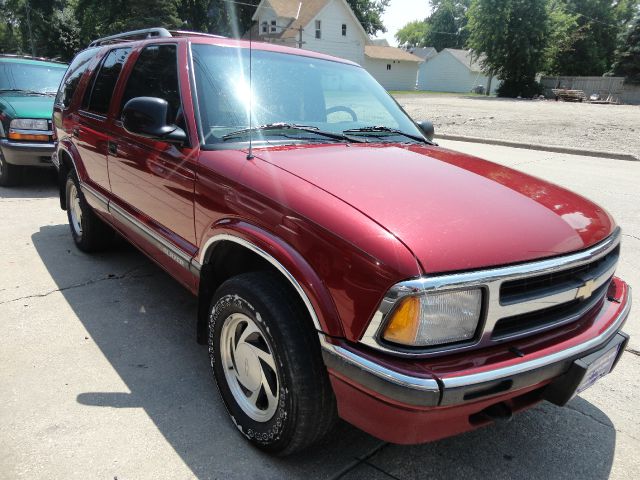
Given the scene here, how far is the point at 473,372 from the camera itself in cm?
176

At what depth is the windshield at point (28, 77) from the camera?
8.13 meters


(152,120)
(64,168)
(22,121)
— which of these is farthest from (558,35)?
(152,120)

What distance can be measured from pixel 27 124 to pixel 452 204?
7.05 m

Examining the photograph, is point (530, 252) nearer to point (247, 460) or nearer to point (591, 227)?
point (591, 227)

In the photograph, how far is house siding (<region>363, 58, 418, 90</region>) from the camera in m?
53.0

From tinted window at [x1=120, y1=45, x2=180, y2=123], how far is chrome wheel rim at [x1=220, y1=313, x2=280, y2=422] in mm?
1342

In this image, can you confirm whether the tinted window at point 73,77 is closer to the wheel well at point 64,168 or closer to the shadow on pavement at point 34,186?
the wheel well at point 64,168

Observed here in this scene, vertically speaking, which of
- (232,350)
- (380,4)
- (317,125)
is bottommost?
(232,350)

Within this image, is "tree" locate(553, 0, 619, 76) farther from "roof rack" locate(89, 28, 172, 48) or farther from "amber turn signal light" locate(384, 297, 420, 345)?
"amber turn signal light" locate(384, 297, 420, 345)

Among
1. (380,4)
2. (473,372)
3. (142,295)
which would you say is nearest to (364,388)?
(473,372)

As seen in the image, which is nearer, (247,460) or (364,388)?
(364,388)

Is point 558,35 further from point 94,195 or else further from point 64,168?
point 94,195

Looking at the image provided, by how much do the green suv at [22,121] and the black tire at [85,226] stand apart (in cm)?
267

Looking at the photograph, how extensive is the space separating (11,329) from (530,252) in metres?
3.37
